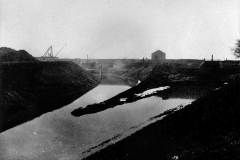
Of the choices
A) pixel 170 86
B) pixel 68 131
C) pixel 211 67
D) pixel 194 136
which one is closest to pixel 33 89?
pixel 68 131

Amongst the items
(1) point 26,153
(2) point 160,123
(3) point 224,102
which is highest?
(3) point 224,102

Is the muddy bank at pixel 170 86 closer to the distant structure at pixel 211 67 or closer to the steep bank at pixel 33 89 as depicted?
the distant structure at pixel 211 67

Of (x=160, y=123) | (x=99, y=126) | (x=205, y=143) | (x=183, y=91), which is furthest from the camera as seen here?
(x=183, y=91)

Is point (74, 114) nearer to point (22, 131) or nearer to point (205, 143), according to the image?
point (22, 131)

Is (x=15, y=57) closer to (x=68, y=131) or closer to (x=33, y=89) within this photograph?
(x=33, y=89)

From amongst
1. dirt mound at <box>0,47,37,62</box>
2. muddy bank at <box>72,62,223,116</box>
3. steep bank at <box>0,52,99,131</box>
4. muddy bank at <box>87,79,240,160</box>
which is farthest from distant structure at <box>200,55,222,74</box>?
dirt mound at <box>0,47,37,62</box>

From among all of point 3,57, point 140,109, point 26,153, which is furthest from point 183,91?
point 3,57

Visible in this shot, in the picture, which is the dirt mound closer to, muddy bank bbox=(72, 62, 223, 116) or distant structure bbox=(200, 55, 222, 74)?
muddy bank bbox=(72, 62, 223, 116)
